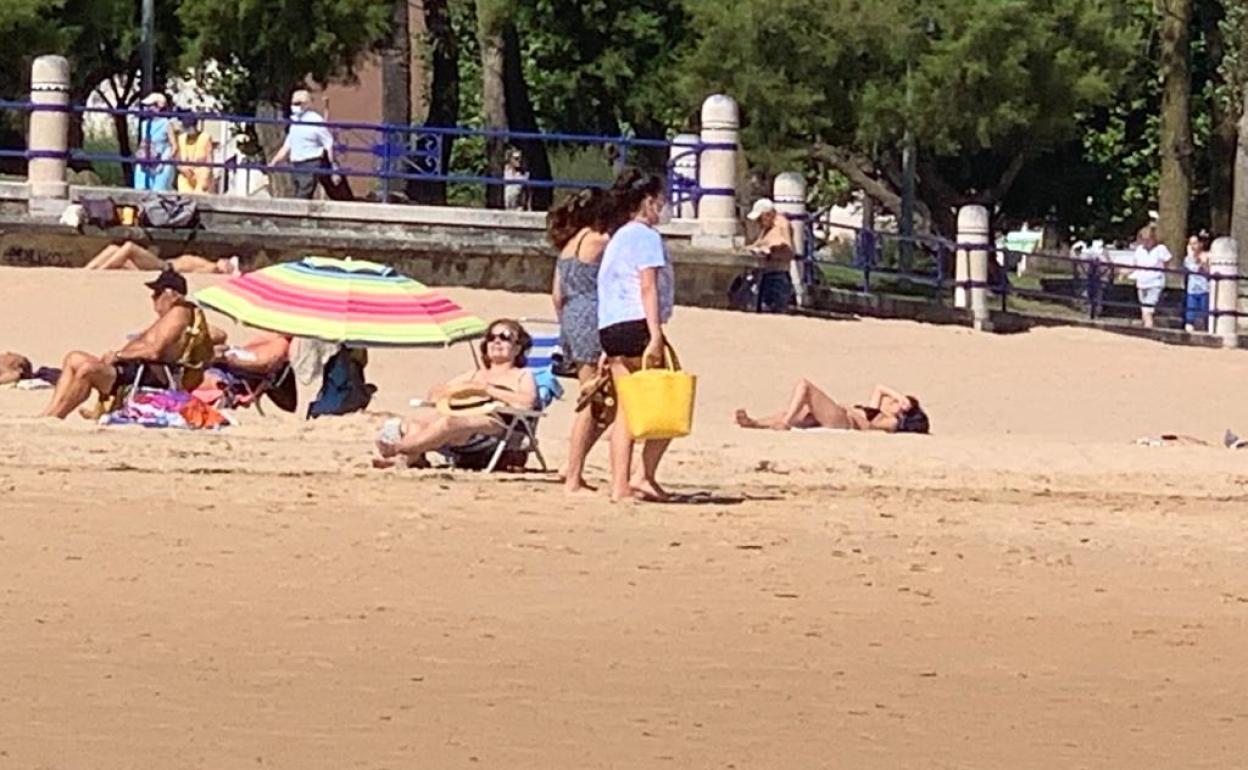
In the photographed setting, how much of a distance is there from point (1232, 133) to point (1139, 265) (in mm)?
13263

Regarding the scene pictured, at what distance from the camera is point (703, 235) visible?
27.0 metres

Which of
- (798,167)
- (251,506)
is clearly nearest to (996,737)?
(251,506)

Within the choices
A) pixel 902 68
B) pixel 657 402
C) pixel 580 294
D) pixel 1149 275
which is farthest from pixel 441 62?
pixel 657 402

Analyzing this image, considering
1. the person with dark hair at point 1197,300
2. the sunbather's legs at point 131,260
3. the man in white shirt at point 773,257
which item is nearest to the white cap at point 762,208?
the man in white shirt at point 773,257

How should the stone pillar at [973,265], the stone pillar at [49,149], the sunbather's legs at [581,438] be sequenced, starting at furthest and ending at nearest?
the stone pillar at [973,265] → the stone pillar at [49,149] → the sunbather's legs at [581,438]

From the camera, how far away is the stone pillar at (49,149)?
83.9ft

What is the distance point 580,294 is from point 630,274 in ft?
2.57

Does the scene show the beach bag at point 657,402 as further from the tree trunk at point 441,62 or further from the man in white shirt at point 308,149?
the tree trunk at point 441,62

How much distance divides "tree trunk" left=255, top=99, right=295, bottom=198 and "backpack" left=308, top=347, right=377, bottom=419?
10.0 metres

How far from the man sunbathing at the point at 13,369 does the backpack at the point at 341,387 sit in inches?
100

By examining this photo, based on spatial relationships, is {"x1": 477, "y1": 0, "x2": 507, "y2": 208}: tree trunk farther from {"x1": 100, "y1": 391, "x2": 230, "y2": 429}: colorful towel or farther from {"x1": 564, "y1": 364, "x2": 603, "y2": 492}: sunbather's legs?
{"x1": 564, "y1": 364, "x2": 603, "y2": 492}: sunbather's legs

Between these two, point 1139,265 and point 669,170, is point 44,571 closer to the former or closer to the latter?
point 669,170

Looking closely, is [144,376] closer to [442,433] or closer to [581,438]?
[442,433]

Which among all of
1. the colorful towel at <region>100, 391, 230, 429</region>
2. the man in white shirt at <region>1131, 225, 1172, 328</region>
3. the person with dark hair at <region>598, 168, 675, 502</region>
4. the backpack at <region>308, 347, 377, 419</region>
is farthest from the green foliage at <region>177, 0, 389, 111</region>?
the person with dark hair at <region>598, 168, 675, 502</region>
